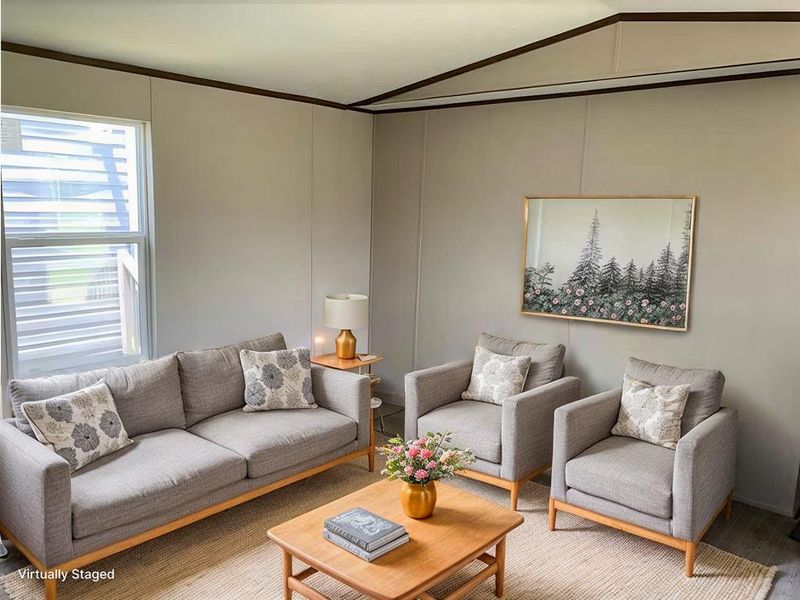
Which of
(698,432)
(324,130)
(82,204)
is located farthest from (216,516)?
(324,130)

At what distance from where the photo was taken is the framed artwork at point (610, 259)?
4094mm

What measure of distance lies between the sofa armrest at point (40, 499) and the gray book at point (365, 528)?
109 centimetres

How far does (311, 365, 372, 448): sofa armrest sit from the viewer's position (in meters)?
4.14

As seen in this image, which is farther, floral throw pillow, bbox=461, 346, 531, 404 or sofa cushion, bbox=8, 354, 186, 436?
floral throw pillow, bbox=461, 346, 531, 404

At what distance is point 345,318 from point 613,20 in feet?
8.35

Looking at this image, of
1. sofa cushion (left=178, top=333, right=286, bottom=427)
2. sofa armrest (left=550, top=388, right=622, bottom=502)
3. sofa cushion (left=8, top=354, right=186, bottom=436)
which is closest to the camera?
sofa cushion (left=8, top=354, right=186, bottom=436)

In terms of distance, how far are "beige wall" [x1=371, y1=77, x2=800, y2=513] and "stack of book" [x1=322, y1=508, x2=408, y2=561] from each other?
220 cm

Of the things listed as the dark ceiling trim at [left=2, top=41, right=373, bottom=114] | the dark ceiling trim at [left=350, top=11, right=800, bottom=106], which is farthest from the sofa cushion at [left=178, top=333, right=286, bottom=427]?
the dark ceiling trim at [left=350, top=11, right=800, bottom=106]

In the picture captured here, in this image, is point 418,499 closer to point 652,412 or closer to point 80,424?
point 652,412

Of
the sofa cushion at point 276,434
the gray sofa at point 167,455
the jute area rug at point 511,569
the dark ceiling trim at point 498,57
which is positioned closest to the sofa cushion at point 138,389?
the gray sofa at point 167,455

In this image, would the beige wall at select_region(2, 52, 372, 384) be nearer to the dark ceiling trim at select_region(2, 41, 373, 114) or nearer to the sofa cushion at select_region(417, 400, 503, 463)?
the dark ceiling trim at select_region(2, 41, 373, 114)

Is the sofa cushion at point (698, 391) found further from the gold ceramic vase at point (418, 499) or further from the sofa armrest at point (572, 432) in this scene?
the gold ceramic vase at point (418, 499)

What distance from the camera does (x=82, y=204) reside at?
3.79 m

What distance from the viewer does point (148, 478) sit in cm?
315
